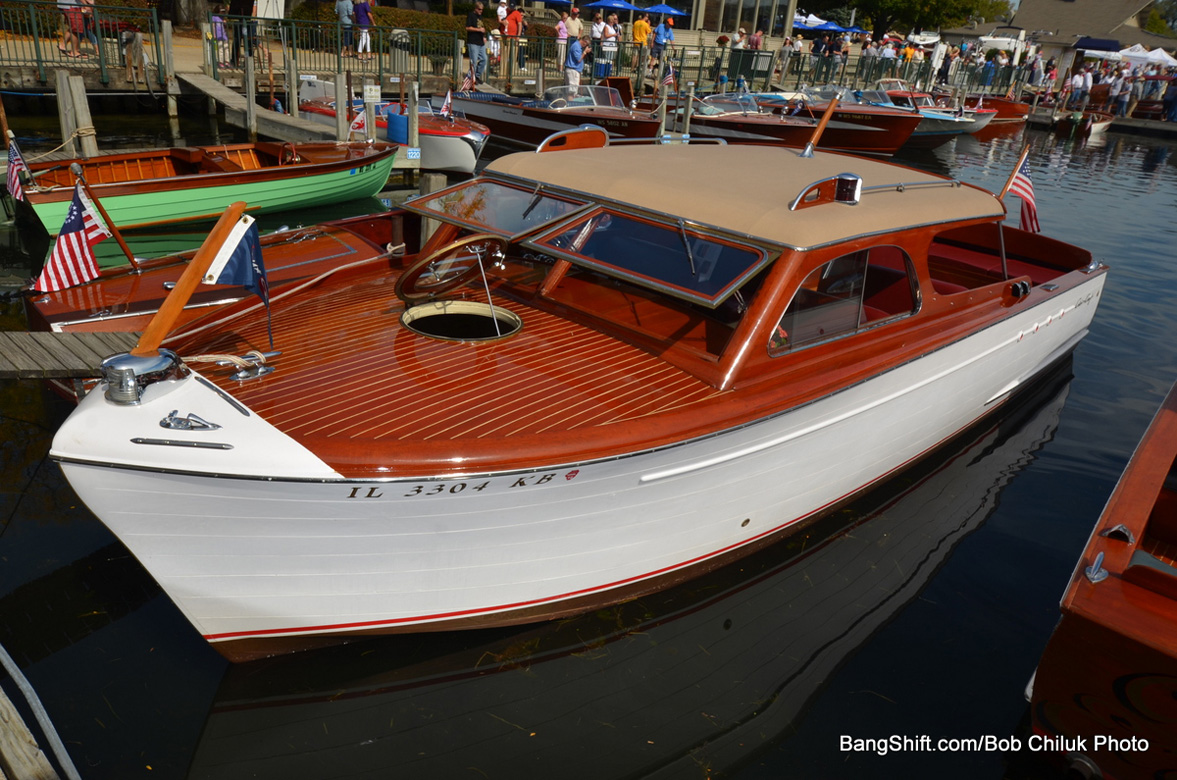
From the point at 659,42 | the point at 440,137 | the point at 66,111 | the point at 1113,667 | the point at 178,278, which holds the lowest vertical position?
the point at 1113,667

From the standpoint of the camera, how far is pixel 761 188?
482 centimetres

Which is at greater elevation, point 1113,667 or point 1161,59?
point 1161,59

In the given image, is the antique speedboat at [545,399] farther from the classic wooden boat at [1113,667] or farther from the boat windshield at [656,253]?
the classic wooden boat at [1113,667]

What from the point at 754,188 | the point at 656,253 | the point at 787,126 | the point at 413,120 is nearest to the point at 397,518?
the point at 656,253

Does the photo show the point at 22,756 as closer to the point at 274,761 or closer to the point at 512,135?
the point at 274,761

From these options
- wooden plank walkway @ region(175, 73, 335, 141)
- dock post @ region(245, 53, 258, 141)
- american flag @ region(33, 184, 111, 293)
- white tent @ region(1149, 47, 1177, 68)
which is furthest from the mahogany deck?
white tent @ region(1149, 47, 1177, 68)

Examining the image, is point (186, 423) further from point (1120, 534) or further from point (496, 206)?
point (1120, 534)

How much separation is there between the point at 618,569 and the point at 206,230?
9.56 metres

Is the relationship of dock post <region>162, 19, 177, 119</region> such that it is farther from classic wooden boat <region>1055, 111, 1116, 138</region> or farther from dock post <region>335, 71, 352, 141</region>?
classic wooden boat <region>1055, 111, 1116, 138</region>

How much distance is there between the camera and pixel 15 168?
8.48m

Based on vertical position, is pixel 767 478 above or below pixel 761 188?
below

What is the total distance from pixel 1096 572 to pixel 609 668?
2.31 m

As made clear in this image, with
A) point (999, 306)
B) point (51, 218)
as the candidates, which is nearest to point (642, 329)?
point (999, 306)

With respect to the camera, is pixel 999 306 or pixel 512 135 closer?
pixel 999 306
